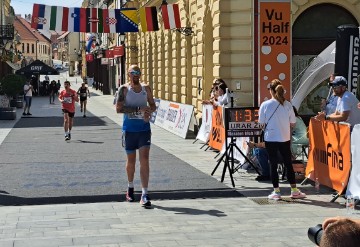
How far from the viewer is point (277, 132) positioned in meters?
9.11

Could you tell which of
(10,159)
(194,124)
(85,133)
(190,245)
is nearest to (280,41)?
(190,245)

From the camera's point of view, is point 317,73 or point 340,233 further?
point 317,73

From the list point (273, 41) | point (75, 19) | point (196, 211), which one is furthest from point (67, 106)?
point (196, 211)

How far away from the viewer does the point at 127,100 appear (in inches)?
348

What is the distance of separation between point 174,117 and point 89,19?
14.0 ft

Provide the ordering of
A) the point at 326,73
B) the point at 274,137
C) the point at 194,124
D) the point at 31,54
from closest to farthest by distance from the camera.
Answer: the point at 274,137
the point at 326,73
the point at 194,124
the point at 31,54

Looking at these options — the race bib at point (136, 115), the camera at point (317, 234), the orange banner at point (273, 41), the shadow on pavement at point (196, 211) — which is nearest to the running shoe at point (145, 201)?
the shadow on pavement at point (196, 211)

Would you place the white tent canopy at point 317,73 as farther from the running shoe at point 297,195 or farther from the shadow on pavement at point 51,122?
the shadow on pavement at point 51,122

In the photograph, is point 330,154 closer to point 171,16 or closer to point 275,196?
point 275,196

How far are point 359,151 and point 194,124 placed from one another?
1089cm

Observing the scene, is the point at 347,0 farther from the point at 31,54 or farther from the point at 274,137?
the point at 31,54

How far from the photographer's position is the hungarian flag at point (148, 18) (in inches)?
815

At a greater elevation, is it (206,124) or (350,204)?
(206,124)

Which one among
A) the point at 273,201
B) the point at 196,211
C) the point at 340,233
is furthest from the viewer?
the point at 273,201
